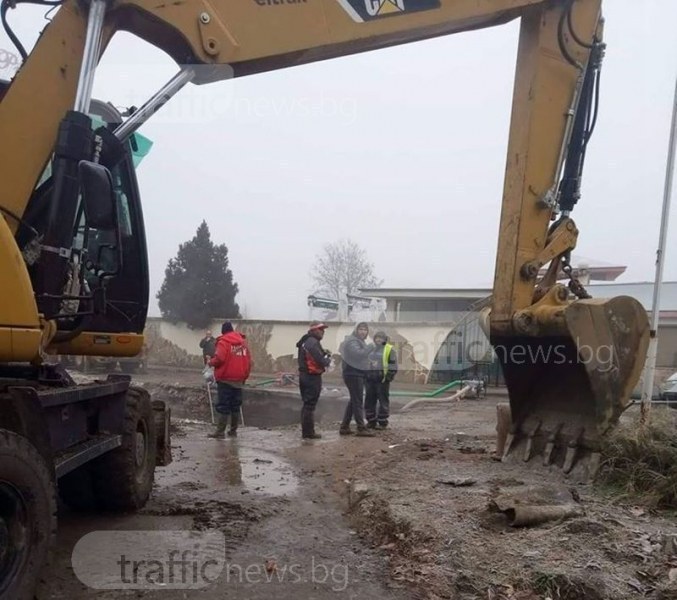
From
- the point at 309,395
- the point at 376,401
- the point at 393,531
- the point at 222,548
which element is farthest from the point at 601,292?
the point at 222,548

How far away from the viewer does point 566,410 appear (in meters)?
6.33

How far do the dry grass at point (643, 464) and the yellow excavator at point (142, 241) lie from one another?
16 cm

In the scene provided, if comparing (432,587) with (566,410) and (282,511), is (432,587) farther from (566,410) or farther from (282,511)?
(566,410)

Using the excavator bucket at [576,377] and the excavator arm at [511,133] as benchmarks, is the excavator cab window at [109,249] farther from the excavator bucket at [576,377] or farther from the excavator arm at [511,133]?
the excavator bucket at [576,377]

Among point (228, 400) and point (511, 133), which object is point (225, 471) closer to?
point (228, 400)

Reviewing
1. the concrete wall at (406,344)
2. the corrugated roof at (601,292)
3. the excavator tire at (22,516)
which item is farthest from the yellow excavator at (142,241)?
the corrugated roof at (601,292)

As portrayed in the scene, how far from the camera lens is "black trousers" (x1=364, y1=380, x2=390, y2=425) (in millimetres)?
10875

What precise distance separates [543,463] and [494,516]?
68.2 inches

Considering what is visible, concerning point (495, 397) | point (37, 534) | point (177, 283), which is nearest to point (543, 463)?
point (37, 534)

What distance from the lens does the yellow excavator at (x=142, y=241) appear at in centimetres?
363

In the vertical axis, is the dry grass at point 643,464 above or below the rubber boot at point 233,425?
above

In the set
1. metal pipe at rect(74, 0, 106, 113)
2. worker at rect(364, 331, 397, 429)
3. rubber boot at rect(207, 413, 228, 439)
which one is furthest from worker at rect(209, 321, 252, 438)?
metal pipe at rect(74, 0, 106, 113)

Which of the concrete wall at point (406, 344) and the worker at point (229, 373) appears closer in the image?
the worker at point (229, 373)

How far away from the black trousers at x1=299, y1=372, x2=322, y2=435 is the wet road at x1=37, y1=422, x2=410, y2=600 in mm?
2894
